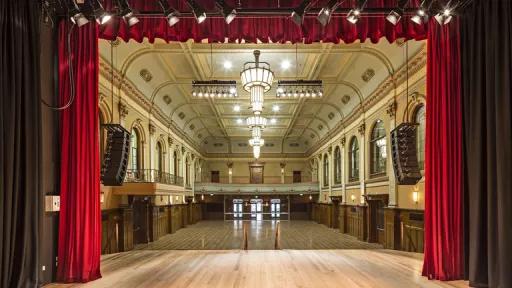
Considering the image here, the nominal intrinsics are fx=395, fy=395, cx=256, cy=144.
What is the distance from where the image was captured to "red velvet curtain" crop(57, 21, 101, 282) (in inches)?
226

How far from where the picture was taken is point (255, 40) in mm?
6555

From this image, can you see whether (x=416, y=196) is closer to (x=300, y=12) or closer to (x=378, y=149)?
(x=378, y=149)

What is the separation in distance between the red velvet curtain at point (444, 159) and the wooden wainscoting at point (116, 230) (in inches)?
321

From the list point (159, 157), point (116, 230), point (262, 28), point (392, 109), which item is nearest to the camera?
point (262, 28)

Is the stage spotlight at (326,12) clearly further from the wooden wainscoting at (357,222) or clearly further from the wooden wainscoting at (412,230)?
the wooden wainscoting at (357,222)

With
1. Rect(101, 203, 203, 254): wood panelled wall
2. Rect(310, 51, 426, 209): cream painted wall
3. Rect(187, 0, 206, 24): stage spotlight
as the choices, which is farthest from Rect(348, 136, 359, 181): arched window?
Rect(187, 0, 206, 24): stage spotlight

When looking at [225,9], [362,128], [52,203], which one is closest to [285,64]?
[362,128]

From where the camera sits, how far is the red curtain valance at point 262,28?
250 inches

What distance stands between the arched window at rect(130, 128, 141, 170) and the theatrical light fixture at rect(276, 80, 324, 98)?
5943mm

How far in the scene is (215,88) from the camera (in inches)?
Result: 462

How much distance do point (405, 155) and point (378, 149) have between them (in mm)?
5809

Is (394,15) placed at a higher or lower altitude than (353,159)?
higher
